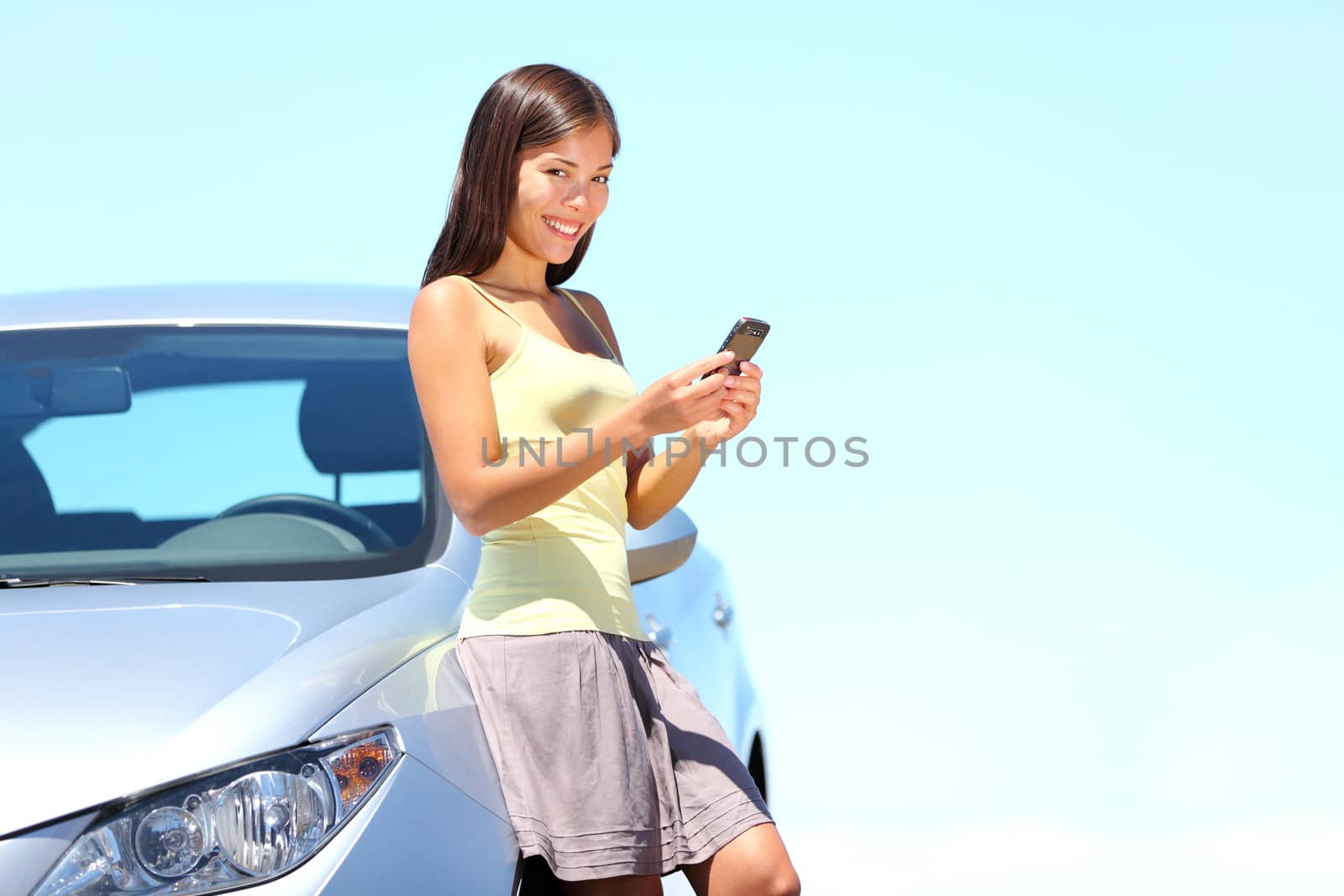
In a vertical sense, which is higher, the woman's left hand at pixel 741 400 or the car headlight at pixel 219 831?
the woman's left hand at pixel 741 400

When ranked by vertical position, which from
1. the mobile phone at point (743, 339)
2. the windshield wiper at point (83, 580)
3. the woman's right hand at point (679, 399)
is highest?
the mobile phone at point (743, 339)

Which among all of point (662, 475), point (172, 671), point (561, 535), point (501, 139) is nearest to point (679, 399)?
point (561, 535)

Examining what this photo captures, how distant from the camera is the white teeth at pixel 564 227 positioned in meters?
1.97

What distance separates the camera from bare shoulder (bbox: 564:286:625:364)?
2.16 meters

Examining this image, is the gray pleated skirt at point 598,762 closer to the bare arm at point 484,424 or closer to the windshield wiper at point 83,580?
the bare arm at point 484,424

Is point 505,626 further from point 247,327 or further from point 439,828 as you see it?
point 247,327

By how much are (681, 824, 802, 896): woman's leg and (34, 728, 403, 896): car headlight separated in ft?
1.49

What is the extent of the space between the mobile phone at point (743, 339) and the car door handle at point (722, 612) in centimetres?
119

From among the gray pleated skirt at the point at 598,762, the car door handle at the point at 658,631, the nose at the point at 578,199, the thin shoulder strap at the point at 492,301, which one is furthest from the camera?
the car door handle at the point at 658,631

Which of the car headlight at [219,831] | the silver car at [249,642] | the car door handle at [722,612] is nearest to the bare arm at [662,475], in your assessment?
the silver car at [249,642]

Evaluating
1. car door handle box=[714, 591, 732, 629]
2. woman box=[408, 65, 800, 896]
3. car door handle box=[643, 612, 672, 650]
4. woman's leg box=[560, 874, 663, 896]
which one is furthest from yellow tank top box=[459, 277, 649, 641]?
car door handle box=[714, 591, 732, 629]

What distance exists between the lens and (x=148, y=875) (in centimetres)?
135

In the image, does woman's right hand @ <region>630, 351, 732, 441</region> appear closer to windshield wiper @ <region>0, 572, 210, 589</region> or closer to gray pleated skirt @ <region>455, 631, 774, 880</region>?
gray pleated skirt @ <region>455, 631, 774, 880</region>

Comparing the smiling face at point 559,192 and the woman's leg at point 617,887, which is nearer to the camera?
the woman's leg at point 617,887
